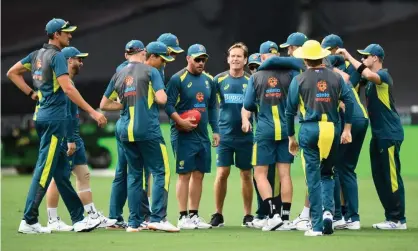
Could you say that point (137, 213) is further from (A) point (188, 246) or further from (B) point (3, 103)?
(B) point (3, 103)

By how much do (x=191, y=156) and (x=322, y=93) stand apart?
6.99ft

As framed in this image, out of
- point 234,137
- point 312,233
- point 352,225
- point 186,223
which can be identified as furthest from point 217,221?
point 312,233

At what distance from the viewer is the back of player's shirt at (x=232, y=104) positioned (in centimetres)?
1323

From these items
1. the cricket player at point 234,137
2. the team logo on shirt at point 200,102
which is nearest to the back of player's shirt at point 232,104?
the cricket player at point 234,137

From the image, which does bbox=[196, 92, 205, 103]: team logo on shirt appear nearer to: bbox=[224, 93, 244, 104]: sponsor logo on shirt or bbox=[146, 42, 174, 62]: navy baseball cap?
bbox=[224, 93, 244, 104]: sponsor logo on shirt

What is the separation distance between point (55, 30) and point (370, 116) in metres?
3.47

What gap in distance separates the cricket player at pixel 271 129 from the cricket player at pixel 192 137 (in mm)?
725

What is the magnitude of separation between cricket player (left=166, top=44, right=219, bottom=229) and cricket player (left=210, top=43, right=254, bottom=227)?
9.5 inches

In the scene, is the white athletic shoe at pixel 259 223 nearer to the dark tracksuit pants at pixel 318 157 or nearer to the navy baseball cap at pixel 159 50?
the dark tracksuit pants at pixel 318 157

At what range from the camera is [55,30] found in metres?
11.9

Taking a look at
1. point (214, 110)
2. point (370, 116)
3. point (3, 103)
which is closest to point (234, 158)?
point (214, 110)

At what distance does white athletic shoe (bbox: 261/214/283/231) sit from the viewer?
12195mm

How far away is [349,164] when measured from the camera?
12.6m

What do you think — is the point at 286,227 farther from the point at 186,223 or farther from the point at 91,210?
the point at 91,210
